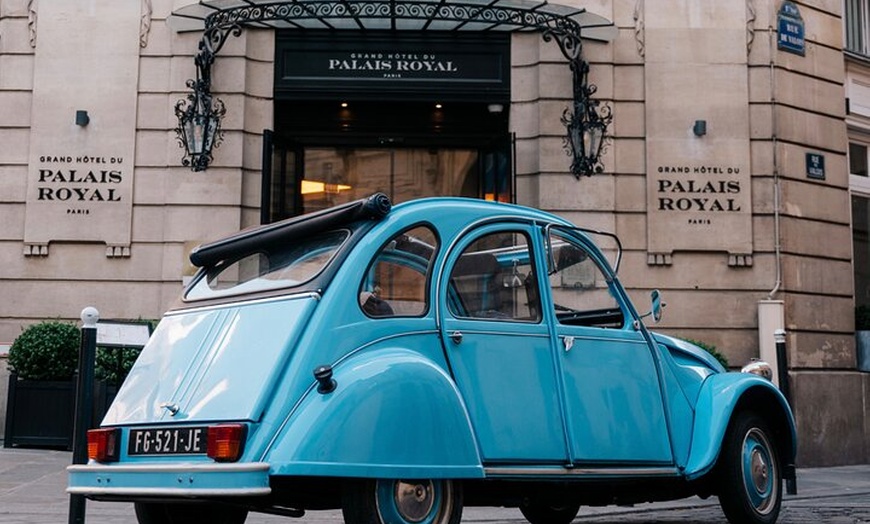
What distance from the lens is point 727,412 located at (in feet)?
24.9

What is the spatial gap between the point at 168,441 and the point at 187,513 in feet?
3.57

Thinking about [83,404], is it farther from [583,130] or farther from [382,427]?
[583,130]

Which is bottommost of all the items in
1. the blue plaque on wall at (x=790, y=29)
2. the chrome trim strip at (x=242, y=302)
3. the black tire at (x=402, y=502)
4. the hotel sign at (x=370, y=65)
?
the black tire at (x=402, y=502)

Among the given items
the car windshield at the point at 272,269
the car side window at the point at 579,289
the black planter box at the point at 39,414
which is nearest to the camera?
the car windshield at the point at 272,269

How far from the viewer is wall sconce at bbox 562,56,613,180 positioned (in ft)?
50.3

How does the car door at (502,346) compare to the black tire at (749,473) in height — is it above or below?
above

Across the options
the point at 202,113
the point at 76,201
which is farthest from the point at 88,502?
the point at 202,113

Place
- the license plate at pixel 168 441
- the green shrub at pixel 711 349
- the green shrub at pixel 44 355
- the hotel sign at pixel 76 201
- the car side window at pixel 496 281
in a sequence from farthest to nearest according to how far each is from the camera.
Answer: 1. the hotel sign at pixel 76 201
2. the green shrub at pixel 711 349
3. the green shrub at pixel 44 355
4. the car side window at pixel 496 281
5. the license plate at pixel 168 441

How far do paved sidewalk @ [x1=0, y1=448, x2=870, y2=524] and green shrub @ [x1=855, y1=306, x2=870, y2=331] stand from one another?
3.37 metres

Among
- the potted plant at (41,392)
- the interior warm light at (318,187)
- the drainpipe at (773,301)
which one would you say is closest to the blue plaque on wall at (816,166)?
the drainpipe at (773,301)

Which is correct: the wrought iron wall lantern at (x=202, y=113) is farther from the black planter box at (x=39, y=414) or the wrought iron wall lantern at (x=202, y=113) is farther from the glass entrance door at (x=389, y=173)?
the black planter box at (x=39, y=414)

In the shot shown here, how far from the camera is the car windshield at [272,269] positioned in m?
6.24

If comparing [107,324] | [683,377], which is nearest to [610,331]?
[683,377]

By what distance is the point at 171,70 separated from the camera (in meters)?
15.5
